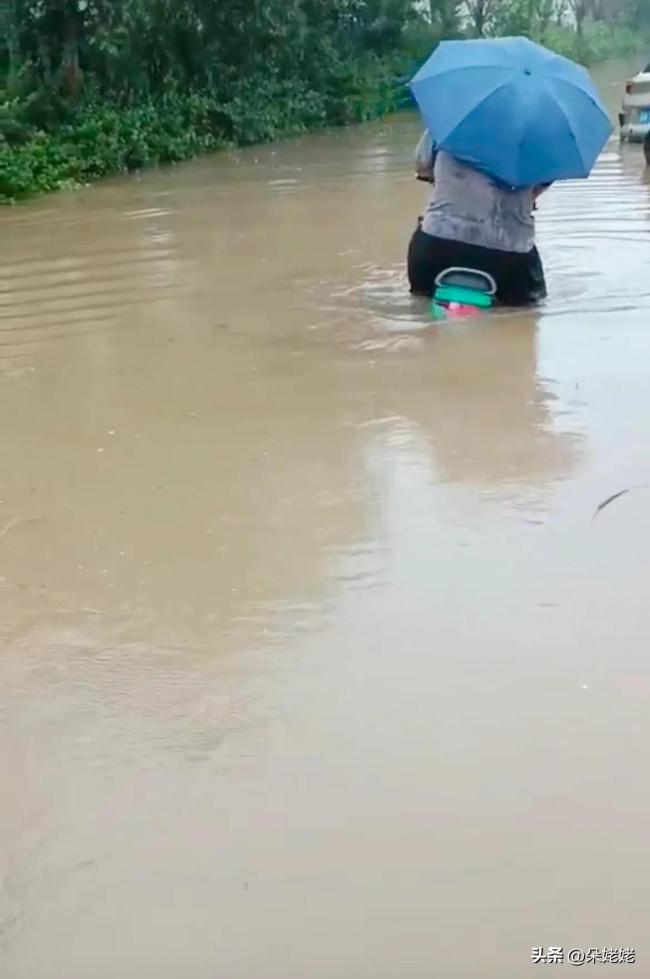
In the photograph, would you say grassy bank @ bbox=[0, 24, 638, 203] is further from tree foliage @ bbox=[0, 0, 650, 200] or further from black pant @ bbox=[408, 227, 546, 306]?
black pant @ bbox=[408, 227, 546, 306]

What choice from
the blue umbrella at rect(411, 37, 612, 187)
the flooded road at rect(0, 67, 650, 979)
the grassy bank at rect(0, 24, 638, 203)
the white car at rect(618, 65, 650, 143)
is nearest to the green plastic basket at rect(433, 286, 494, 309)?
the flooded road at rect(0, 67, 650, 979)

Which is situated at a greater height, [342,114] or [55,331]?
[55,331]

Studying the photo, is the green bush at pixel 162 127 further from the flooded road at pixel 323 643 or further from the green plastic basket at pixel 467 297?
the flooded road at pixel 323 643

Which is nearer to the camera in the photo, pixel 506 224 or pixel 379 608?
pixel 379 608

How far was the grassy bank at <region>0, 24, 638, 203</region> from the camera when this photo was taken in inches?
679

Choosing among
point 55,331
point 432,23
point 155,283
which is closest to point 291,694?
point 55,331

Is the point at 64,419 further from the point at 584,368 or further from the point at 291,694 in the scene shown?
the point at 291,694

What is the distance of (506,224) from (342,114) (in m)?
20.4

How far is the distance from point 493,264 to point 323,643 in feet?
15.8

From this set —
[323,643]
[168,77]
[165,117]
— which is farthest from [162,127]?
[323,643]

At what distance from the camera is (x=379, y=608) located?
4508 millimetres

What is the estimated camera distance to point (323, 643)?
427 cm

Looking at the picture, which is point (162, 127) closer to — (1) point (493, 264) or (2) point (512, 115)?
(1) point (493, 264)

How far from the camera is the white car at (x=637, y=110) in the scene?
19.2 metres
